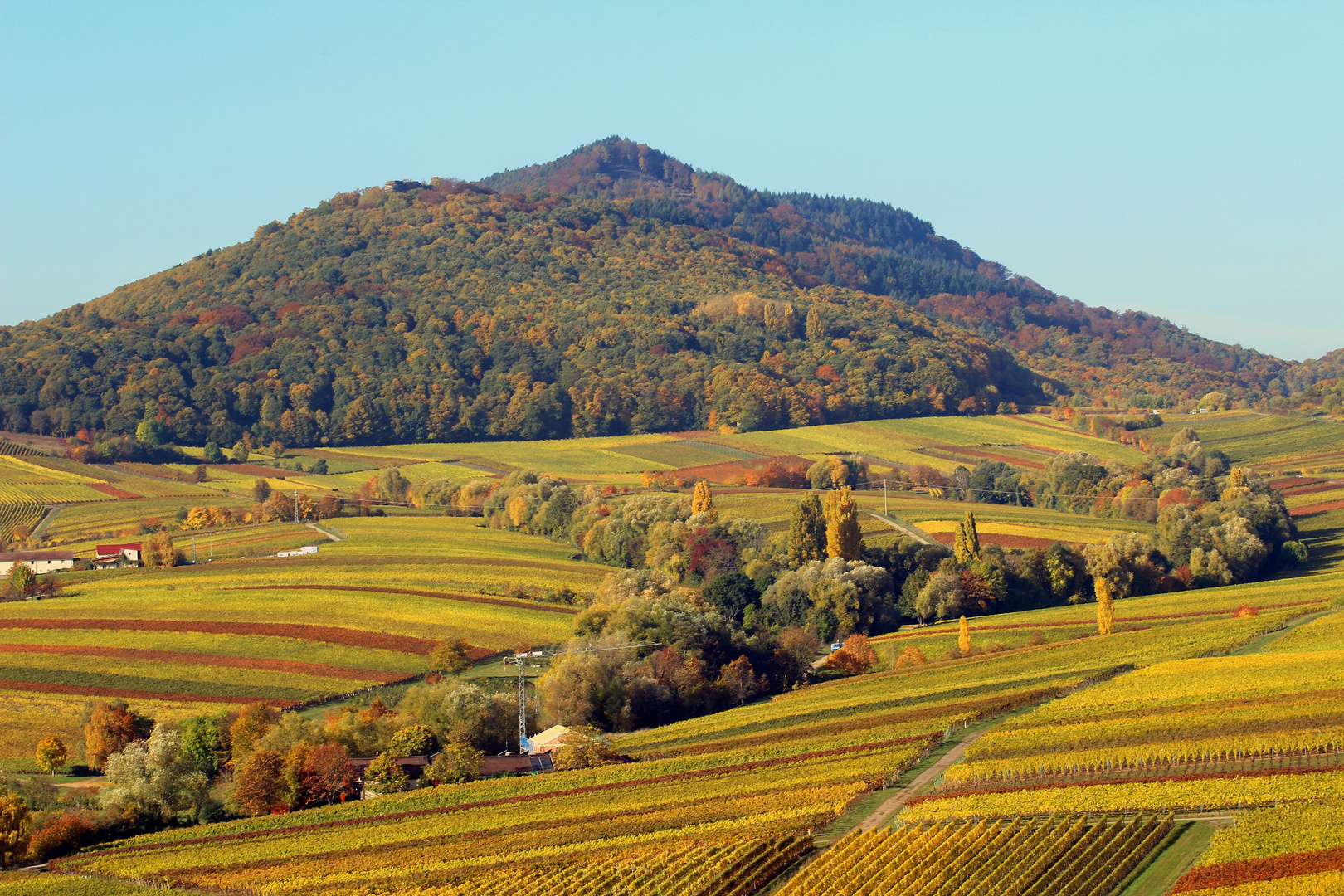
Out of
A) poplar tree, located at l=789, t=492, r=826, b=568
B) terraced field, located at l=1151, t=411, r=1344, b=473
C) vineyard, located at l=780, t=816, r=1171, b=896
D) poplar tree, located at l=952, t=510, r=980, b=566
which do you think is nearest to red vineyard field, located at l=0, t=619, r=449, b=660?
poplar tree, located at l=789, t=492, r=826, b=568

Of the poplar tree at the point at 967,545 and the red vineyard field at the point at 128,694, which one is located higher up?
the poplar tree at the point at 967,545

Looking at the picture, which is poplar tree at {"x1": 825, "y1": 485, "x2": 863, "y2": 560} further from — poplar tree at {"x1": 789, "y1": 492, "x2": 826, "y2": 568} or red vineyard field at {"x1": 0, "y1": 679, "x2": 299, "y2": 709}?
red vineyard field at {"x1": 0, "y1": 679, "x2": 299, "y2": 709}

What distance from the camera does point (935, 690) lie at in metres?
56.8

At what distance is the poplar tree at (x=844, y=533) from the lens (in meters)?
80.8

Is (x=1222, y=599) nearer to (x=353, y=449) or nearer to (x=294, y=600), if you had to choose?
(x=294, y=600)

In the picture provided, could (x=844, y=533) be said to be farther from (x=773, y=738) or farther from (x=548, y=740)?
(x=548, y=740)

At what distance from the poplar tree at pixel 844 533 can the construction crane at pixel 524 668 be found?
20587 mm

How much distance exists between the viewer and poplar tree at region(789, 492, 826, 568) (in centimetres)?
8138

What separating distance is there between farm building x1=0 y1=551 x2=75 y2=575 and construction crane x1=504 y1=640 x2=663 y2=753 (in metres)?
38.0

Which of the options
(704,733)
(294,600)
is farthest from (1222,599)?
(294,600)

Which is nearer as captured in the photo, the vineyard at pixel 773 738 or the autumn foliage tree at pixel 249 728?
the vineyard at pixel 773 738

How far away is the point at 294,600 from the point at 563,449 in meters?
69.2

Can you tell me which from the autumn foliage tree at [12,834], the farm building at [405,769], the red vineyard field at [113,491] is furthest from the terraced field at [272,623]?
the red vineyard field at [113,491]

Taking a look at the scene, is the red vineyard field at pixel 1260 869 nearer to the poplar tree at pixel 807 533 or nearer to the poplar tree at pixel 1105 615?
the poplar tree at pixel 1105 615
